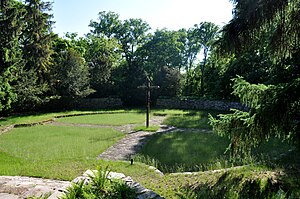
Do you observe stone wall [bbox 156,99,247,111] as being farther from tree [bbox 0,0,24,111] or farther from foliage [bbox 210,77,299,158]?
foliage [bbox 210,77,299,158]

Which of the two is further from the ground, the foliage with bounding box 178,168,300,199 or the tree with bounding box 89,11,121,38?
the tree with bounding box 89,11,121,38

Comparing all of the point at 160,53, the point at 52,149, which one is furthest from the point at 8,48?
the point at 160,53

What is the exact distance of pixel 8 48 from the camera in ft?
52.6

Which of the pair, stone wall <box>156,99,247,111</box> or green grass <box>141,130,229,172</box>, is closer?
green grass <box>141,130,229,172</box>

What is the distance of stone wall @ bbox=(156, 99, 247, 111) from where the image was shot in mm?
20042

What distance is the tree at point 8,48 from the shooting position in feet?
50.6

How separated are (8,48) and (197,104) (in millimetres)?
15245

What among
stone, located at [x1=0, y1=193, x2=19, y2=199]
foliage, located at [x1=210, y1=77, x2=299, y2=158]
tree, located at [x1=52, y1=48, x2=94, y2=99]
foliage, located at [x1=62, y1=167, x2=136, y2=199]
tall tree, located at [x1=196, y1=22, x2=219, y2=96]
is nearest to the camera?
foliage, located at [x1=62, y1=167, x2=136, y2=199]

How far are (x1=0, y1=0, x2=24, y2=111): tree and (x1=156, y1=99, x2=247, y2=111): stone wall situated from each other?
13020 millimetres

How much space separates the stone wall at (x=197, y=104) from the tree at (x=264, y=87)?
14.9 metres

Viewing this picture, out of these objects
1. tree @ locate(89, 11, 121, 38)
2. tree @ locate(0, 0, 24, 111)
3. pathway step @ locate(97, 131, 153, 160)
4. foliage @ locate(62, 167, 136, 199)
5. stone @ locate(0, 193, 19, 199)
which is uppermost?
tree @ locate(89, 11, 121, 38)

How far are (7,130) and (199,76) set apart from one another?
22.8m

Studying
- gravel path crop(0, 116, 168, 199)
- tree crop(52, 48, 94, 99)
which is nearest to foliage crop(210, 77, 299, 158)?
gravel path crop(0, 116, 168, 199)

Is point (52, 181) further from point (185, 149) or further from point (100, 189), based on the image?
point (185, 149)
